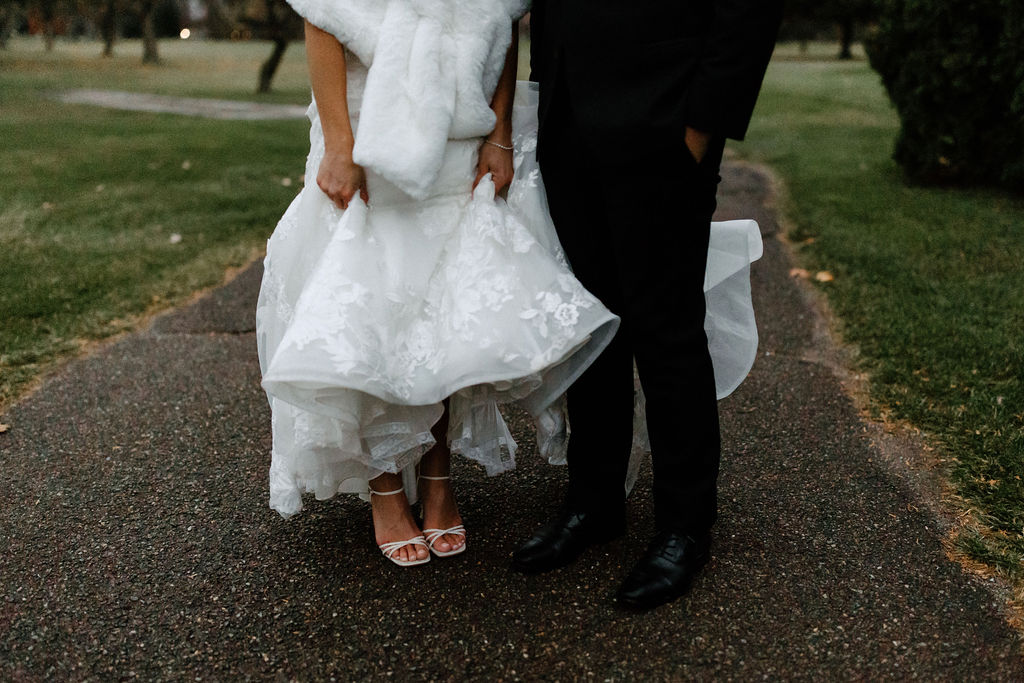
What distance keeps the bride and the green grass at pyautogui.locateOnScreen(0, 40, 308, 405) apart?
2.24 metres

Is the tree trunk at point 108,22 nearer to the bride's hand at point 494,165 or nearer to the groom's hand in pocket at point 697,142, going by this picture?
the bride's hand at point 494,165

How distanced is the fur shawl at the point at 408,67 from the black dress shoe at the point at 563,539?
102 centimetres

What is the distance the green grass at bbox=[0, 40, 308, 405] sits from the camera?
4793 mm

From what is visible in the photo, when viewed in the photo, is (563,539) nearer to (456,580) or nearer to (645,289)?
(456,580)

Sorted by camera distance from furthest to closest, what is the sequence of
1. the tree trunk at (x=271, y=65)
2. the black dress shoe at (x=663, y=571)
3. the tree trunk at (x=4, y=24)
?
the tree trunk at (x=4, y=24), the tree trunk at (x=271, y=65), the black dress shoe at (x=663, y=571)

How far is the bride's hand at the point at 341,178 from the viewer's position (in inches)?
91.9

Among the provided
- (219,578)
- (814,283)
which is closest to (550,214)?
(219,578)

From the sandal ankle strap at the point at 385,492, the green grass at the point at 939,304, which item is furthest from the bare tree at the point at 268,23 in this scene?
the sandal ankle strap at the point at 385,492

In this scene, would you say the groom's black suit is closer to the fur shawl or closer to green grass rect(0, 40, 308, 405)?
the fur shawl

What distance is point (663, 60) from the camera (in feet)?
6.84

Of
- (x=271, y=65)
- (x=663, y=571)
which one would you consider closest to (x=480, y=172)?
(x=663, y=571)

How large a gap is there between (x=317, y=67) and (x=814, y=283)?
3815 millimetres

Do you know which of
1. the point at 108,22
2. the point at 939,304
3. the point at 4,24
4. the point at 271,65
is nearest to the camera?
the point at 939,304

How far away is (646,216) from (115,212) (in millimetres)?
6117
